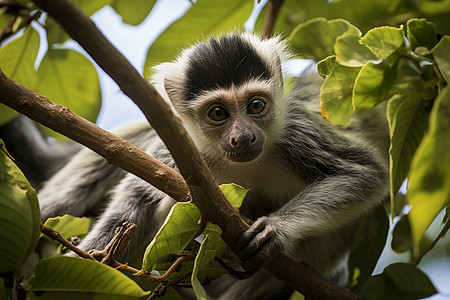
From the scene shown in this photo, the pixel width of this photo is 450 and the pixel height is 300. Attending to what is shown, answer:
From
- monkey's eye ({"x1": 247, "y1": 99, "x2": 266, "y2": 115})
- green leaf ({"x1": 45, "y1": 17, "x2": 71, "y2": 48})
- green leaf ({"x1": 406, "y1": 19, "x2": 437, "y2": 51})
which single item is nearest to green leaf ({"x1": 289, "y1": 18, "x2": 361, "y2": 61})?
monkey's eye ({"x1": 247, "y1": 99, "x2": 266, "y2": 115})

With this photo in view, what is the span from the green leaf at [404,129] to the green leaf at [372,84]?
48 mm

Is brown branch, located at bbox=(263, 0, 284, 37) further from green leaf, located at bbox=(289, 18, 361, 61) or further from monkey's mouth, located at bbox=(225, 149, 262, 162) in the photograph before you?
monkey's mouth, located at bbox=(225, 149, 262, 162)

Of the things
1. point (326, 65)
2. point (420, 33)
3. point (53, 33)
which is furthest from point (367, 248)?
point (53, 33)

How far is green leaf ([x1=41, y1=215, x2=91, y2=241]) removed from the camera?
1.85 metres

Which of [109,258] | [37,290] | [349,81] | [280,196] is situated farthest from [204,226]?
[280,196]

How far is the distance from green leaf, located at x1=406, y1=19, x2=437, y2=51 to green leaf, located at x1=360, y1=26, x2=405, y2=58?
54 millimetres

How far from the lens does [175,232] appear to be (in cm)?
150

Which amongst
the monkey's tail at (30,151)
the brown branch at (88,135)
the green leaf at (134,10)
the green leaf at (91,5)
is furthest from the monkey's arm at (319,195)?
the monkey's tail at (30,151)

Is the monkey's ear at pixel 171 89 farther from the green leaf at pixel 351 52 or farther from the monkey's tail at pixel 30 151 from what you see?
the monkey's tail at pixel 30 151

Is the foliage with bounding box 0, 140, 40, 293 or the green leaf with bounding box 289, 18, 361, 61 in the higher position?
the green leaf with bounding box 289, 18, 361, 61

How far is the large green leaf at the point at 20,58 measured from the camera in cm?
209

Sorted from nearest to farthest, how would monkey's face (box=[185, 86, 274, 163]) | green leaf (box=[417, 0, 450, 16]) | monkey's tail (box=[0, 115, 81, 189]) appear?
green leaf (box=[417, 0, 450, 16])
monkey's face (box=[185, 86, 274, 163])
monkey's tail (box=[0, 115, 81, 189])

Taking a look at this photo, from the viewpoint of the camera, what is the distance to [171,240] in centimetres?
151

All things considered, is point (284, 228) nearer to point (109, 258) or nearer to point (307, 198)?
point (307, 198)
